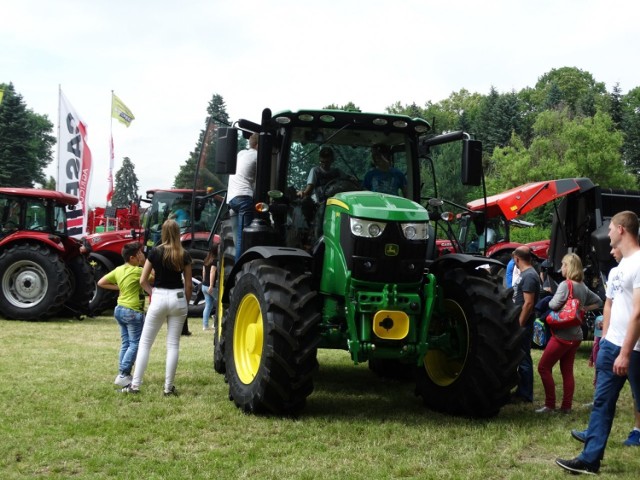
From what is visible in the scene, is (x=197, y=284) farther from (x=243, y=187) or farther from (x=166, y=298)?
(x=166, y=298)

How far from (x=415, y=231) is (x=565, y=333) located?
1736mm

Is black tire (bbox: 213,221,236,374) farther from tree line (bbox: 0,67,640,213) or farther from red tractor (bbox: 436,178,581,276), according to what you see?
tree line (bbox: 0,67,640,213)

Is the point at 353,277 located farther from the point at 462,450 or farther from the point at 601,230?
the point at 601,230

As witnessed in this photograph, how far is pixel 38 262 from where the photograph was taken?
559 inches

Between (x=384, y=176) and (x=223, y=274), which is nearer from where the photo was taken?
(x=384, y=176)

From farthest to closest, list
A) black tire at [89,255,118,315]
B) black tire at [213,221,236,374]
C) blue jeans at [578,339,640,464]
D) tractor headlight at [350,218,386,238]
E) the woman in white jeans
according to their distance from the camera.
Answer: black tire at [89,255,118,315] → black tire at [213,221,236,374] → the woman in white jeans → tractor headlight at [350,218,386,238] → blue jeans at [578,339,640,464]

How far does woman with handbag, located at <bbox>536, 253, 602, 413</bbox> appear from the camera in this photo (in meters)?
7.20

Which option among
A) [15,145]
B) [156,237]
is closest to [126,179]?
[15,145]

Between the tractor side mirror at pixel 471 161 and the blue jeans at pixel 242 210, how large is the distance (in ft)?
7.03

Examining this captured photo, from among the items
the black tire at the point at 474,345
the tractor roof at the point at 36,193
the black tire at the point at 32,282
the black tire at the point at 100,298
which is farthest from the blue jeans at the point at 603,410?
the black tire at the point at 100,298

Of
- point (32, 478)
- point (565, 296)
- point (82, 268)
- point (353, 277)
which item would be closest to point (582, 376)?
point (565, 296)

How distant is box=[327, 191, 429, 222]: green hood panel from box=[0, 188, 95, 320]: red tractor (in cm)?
860

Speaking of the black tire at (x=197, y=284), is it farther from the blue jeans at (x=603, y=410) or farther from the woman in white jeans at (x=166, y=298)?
the blue jeans at (x=603, y=410)

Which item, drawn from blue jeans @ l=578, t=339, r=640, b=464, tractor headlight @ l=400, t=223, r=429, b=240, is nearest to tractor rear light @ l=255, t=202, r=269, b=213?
tractor headlight @ l=400, t=223, r=429, b=240
